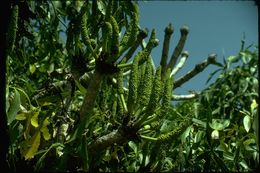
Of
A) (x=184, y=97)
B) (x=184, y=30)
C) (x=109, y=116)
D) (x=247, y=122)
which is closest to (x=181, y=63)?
(x=184, y=97)

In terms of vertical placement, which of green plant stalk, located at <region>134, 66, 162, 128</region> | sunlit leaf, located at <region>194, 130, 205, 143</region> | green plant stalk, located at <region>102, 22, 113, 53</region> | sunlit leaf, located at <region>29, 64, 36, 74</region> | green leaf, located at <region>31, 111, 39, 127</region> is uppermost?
sunlit leaf, located at <region>29, 64, 36, 74</region>

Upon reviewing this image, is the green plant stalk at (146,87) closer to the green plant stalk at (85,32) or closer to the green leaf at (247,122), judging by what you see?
the green plant stalk at (85,32)

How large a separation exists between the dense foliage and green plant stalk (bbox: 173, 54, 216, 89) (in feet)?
0.58

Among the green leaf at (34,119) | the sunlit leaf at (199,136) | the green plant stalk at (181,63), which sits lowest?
the sunlit leaf at (199,136)

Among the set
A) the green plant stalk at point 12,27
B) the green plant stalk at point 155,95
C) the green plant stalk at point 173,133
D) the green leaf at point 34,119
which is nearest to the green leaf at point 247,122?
the green plant stalk at point 173,133

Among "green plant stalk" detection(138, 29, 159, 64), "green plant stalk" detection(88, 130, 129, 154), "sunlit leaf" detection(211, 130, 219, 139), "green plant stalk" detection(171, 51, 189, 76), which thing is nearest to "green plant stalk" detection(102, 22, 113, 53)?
"green plant stalk" detection(138, 29, 159, 64)

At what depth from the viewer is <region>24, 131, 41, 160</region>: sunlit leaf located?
4.83ft

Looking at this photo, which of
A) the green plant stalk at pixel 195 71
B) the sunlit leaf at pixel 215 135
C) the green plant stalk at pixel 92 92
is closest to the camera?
the green plant stalk at pixel 92 92

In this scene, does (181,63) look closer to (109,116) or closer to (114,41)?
(109,116)

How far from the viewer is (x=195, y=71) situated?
2.75m

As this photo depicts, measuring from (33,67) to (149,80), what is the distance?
143cm

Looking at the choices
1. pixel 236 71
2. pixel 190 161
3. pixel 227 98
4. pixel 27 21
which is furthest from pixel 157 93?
pixel 236 71

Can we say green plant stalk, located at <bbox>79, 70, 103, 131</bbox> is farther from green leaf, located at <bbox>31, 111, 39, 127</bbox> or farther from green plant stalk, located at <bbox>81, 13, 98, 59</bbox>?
green leaf, located at <bbox>31, 111, 39, 127</bbox>

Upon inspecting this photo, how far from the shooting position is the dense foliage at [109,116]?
1373 mm
